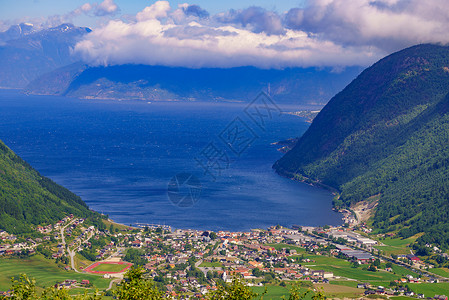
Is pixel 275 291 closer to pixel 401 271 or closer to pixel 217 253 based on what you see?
pixel 217 253

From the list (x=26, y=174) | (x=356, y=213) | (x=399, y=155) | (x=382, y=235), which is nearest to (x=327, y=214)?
(x=356, y=213)

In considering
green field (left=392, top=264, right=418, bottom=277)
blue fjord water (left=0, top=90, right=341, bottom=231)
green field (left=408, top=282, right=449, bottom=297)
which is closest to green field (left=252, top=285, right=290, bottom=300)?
Answer: green field (left=408, top=282, right=449, bottom=297)

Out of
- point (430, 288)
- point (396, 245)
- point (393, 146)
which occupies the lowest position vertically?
point (430, 288)

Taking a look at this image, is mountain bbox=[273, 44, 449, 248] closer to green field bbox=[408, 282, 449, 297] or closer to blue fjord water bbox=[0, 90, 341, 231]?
blue fjord water bbox=[0, 90, 341, 231]

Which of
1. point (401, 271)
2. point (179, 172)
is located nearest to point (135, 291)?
point (401, 271)

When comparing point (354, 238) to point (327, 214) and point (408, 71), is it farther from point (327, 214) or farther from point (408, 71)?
point (408, 71)

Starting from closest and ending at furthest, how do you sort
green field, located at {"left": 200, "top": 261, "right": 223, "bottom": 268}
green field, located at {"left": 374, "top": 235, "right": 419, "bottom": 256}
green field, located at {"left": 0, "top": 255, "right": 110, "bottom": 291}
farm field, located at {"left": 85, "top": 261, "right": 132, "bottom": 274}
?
green field, located at {"left": 0, "top": 255, "right": 110, "bottom": 291}, farm field, located at {"left": 85, "top": 261, "right": 132, "bottom": 274}, green field, located at {"left": 200, "top": 261, "right": 223, "bottom": 268}, green field, located at {"left": 374, "top": 235, "right": 419, "bottom": 256}
